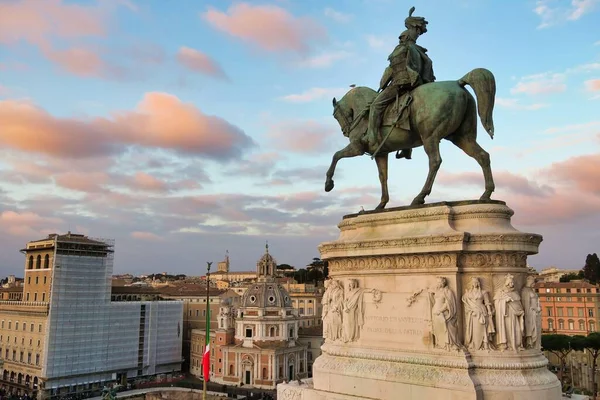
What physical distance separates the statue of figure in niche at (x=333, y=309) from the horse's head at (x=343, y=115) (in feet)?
12.6

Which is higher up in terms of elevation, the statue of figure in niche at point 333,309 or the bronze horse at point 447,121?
the bronze horse at point 447,121

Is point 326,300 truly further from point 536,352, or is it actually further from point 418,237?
point 536,352

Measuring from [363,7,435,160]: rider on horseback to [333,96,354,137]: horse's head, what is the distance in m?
0.89

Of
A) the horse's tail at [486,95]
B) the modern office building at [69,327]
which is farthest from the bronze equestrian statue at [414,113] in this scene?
the modern office building at [69,327]

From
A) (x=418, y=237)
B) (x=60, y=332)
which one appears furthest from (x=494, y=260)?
(x=60, y=332)

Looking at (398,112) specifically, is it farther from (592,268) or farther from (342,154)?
(592,268)

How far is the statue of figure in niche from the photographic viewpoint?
37.2ft

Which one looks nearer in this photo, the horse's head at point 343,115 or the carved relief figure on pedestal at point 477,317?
the carved relief figure on pedestal at point 477,317

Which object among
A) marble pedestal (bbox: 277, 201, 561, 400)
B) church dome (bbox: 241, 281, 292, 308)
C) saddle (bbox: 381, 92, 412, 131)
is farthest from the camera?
church dome (bbox: 241, 281, 292, 308)

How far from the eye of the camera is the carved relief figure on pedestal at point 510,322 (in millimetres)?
9289

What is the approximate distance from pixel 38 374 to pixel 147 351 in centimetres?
1260

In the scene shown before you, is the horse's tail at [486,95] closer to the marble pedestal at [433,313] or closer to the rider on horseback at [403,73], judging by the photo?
the rider on horseback at [403,73]

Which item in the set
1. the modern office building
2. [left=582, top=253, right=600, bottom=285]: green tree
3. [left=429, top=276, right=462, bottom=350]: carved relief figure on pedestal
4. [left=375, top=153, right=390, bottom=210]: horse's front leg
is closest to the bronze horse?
[left=375, top=153, right=390, bottom=210]: horse's front leg

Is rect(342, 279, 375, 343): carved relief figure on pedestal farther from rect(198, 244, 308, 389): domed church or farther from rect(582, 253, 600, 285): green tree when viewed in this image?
rect(582, 253, 600, 285): green tree
